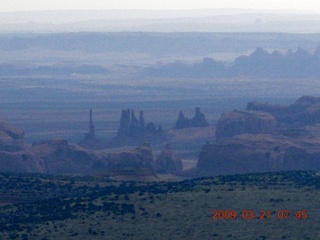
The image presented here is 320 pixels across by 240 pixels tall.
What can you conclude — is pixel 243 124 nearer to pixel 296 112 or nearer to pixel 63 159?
pixel 296 112

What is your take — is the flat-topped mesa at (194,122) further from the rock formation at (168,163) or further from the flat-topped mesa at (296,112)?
the rock formation at (168,163)

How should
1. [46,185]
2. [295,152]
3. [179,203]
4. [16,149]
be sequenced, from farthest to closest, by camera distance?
[16,149] → [295,152] → [46,185] → [179,203]

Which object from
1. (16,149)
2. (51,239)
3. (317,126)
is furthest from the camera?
(317,126)

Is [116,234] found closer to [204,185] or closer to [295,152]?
[204,185]

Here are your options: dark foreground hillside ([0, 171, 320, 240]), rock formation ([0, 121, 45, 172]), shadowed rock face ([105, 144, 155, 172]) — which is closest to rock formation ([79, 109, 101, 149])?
rock formation ([0, 121, 45, 172])

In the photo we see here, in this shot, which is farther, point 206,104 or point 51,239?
point 206,104

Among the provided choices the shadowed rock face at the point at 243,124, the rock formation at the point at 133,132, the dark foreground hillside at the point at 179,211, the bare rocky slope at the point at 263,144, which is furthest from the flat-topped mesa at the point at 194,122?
the dark foreground hillside at the point at 179,211

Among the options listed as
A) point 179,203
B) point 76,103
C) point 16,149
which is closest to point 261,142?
point 16,149

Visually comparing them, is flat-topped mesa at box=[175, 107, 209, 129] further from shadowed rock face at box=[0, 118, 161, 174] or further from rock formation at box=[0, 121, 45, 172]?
rock formation at box=[0, 121, 45, 172]
